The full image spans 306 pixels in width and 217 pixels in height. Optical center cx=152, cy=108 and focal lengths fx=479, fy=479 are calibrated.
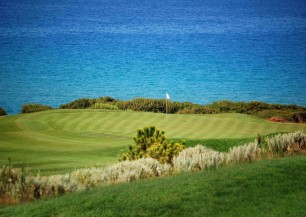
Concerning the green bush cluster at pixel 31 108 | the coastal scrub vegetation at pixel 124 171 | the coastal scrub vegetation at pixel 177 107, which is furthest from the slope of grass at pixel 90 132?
the green bush cluster at pixel 31 108

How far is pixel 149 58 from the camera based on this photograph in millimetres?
54531

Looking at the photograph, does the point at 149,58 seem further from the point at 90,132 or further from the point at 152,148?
the point at 152,148

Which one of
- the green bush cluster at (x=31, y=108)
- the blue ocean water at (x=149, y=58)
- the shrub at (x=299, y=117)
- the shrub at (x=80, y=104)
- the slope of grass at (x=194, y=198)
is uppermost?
the blue ocean water at (x=149, y=58)

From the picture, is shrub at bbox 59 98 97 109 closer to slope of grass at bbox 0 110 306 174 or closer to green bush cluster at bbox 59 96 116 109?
green bush cluster at bbox 59 96 116 109

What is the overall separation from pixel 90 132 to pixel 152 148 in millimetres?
8615

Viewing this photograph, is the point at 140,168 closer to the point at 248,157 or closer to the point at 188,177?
the point at 188,177

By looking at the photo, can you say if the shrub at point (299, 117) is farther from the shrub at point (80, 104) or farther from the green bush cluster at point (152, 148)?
the green bush cluster at point (152, 148)

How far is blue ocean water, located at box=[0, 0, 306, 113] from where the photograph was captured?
4091 cm

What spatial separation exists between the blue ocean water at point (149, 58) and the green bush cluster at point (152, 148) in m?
23.9

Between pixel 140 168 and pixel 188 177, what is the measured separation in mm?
953

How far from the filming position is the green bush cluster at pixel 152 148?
34.8ft

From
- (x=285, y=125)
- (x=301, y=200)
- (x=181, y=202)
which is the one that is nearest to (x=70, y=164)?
(x=181, y=202)

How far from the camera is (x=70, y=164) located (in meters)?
11.1

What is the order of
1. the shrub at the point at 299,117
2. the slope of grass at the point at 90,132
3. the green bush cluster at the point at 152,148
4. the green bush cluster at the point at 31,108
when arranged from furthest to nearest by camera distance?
the green bush cluster at the point at 31,108
the shrub at the point at 299,117
the slope of grass at the point at 90,132
the green bush cluster at the point at 152,148
